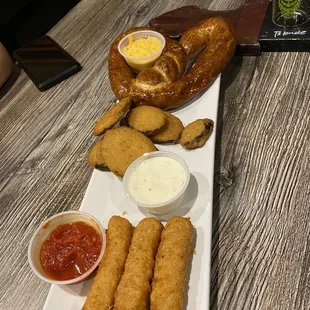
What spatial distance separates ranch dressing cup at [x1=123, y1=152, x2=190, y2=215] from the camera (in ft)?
5.65

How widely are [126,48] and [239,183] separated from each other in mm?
1135

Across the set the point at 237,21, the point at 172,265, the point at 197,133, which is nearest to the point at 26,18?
the point at 237,21

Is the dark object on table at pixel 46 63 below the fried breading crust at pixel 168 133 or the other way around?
the other way around

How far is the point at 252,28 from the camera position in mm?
2512

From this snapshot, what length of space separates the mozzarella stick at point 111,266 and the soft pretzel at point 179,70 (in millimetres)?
754

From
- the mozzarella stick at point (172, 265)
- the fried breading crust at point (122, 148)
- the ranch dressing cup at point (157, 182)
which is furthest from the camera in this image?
the fried breading crust at point (122, 148)

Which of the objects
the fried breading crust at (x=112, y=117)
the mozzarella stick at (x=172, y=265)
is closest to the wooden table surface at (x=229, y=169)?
the mozzarella stick at (x=172, y=265)

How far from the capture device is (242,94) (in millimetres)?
2346

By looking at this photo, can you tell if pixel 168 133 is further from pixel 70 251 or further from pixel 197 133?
pixel 70 251

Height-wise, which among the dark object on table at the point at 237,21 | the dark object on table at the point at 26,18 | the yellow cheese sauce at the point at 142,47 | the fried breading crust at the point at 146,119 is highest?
the yellow cheese sauce at the point at 142,47

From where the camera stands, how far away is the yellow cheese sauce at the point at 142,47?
96.3 inches

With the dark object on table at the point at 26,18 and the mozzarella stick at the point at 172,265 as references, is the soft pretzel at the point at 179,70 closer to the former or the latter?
the mozzarella stick at the point at 172,265

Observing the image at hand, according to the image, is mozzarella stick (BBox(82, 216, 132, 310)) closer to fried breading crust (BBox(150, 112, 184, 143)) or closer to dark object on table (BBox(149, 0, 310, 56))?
fried breading crust (BBox(150, 112, 184, 143))

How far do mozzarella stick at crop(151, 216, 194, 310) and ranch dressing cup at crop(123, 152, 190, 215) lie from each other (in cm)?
9
